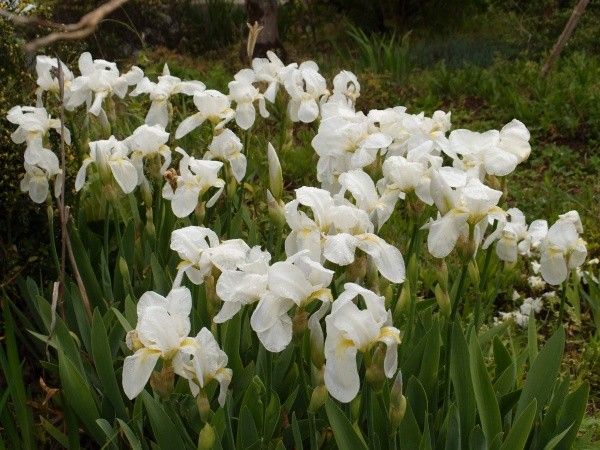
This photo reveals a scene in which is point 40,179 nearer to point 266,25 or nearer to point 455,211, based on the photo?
point 455,211

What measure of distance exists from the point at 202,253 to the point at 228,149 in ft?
2.47

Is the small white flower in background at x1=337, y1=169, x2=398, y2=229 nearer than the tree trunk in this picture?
Yes

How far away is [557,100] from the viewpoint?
5445mm

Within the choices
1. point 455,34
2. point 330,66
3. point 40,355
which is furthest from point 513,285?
point 455,34

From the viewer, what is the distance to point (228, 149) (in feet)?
7.69

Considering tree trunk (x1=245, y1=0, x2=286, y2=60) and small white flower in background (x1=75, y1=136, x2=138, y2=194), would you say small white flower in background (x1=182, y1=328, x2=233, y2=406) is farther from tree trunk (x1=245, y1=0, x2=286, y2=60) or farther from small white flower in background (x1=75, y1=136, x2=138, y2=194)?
tree trunk (x1=245, y1=0, x2=286, y2=60)

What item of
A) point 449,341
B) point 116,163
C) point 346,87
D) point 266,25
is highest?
point 116,163

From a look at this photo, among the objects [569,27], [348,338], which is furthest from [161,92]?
[569,27]

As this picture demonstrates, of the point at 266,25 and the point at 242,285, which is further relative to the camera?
the point at 266,25

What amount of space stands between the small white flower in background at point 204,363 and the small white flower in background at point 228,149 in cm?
90

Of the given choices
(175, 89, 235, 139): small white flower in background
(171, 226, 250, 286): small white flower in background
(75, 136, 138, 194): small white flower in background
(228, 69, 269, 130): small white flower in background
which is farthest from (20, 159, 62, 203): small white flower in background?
(171, 226, 250, 286): small white flower in background

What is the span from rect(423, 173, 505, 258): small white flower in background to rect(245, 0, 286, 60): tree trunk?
5.61 m

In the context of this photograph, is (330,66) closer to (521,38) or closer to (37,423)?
(521,38)

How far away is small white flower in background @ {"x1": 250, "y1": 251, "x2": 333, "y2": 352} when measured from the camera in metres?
1.41
